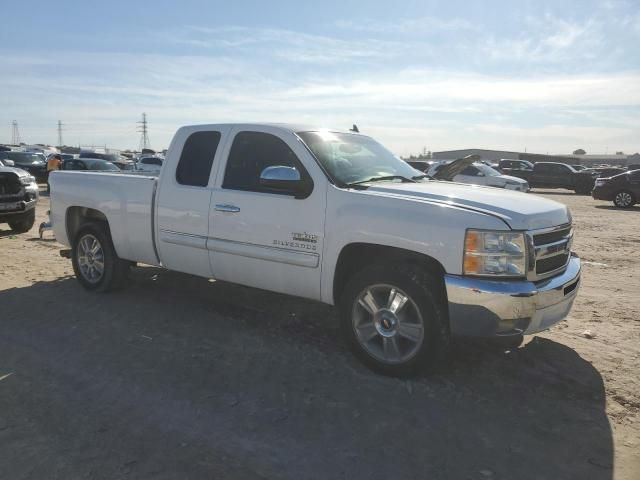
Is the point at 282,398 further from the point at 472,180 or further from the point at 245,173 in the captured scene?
the point at 472,180

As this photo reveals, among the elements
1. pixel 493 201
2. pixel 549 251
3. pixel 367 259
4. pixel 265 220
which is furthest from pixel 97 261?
pixel 549 251

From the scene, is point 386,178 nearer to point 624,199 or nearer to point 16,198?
point 16,198

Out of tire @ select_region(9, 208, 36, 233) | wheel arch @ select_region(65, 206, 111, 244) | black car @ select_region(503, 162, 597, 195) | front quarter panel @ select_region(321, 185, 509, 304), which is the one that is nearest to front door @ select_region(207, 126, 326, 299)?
front quarter panel @ select_region(321, 185, 509, 304)

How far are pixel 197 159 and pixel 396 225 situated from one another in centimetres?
237

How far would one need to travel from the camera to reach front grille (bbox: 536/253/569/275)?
3.94m

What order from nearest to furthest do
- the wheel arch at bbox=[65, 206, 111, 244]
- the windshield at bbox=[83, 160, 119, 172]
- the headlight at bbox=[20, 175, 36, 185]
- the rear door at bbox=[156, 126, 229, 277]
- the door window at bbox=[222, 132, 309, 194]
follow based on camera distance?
the door window at bbox=[222, 132, 309, 194] < the rear door at bbox=[156, 126, 229, 277] < the wheel arch at bbox=[65, 206, 111, 244] < the headlight at bbox=[20, 175, 36, 185] < the windshield at bbox=[83, 160, 119, 172]

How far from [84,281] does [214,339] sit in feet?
8.09

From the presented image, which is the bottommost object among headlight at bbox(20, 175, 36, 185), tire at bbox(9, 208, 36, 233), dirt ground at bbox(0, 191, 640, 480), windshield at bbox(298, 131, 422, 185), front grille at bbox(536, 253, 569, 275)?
dirt ground at bbox(0, 191, 640, 480)

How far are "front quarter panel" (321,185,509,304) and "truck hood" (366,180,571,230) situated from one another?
0.29 ft

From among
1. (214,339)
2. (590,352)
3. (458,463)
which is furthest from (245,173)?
(590,352)

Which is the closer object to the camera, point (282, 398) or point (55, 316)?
point (282, 398)

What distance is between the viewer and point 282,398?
12.5 feet

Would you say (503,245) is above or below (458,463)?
above

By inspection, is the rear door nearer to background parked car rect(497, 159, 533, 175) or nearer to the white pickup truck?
the white pickup truck
